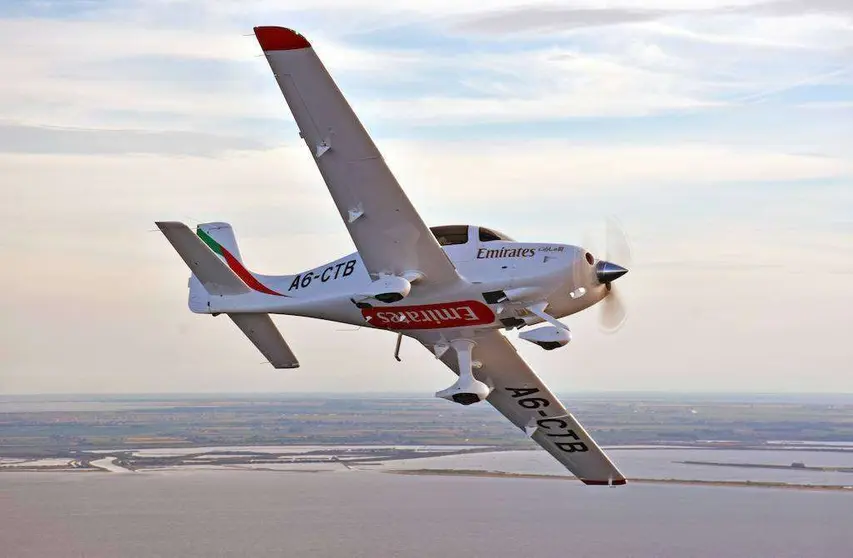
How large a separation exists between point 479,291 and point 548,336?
216 centimetres

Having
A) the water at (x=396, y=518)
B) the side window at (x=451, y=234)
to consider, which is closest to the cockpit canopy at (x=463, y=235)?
the side window at (x=451, y=234)

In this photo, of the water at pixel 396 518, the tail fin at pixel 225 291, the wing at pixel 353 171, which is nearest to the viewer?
the wing at pixel 353 171

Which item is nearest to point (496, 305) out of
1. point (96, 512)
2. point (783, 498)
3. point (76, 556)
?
point (76, 556)

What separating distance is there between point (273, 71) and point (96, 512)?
8486cm

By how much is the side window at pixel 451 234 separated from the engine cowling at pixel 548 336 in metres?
2.94

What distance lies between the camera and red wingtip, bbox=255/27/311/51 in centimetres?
2191

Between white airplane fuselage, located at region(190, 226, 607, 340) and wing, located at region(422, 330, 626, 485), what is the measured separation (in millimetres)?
2171

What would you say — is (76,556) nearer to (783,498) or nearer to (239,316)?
(239,316)

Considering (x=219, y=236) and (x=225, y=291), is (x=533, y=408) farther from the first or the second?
(x=219, y=236)

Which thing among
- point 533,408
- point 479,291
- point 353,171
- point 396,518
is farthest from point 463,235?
point 396,518

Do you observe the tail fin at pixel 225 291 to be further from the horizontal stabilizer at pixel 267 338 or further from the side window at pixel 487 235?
the side window at pixel 487 235

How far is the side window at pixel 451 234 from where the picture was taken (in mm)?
26328

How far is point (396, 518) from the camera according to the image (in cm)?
9488

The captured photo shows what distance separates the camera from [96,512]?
98.9 meters
